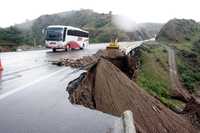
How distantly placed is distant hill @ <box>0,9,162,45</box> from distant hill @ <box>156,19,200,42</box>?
3532cm

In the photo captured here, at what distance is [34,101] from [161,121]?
3.70 m

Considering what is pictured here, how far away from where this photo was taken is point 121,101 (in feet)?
31.0

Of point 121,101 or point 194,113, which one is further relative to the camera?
point 194,113

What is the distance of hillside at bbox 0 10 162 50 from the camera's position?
107m

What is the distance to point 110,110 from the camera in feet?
29.6

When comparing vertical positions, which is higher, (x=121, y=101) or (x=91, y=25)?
(x=91, y=25)

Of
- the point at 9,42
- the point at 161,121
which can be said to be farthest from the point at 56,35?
the point at 161,121

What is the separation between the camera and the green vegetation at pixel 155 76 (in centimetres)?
2183

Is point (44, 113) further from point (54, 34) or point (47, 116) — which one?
point (54, 34)

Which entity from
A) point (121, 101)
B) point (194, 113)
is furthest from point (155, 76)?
point (121, 101)

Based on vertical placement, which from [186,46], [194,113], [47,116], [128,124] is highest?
[186,46]

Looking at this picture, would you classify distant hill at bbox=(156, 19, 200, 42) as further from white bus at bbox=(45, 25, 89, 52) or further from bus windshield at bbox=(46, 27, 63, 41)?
bus windshield at bbox=(46, 27, 63, 41)

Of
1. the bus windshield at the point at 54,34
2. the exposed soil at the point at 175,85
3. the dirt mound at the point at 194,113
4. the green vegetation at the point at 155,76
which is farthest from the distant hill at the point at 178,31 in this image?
the dirt mound at the point at 194,113

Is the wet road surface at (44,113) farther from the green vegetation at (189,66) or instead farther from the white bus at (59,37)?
the white bus at (59,37)
